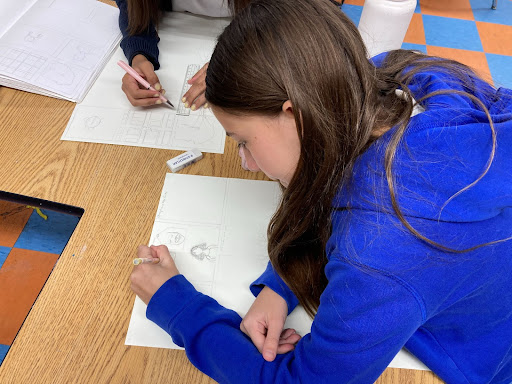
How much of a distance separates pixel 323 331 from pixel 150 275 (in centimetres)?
29

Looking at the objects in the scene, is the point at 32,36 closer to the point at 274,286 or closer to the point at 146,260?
the point at 146,260

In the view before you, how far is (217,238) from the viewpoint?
0.81m

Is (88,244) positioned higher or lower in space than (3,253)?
higher

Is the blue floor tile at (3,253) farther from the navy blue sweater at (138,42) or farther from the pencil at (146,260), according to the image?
the pencil at (146,260)

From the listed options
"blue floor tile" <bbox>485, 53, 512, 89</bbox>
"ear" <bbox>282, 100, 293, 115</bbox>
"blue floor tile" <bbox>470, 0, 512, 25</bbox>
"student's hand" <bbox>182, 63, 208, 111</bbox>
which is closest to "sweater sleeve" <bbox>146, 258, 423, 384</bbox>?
"ear" <bbox>282, 100, 293, 115</bbox>

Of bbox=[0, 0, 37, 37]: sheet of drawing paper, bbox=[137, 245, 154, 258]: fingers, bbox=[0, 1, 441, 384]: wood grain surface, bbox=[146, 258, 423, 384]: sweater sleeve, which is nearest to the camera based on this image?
bbox=[146, 258, 423, 384]: sweater sleeve

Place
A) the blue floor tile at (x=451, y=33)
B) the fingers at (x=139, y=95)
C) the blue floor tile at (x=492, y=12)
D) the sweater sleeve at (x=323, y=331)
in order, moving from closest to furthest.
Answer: the sweater sleeve at (x=323, y=331) → the fingers at (x=139, y=95) → the blue floor tile at (x=451, y=33) → the blue floor tile at (x=492, y=12)

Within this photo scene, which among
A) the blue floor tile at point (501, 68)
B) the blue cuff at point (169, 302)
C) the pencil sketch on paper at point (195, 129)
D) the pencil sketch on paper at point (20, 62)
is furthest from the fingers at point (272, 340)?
the blue floor tile at point (501, 68)

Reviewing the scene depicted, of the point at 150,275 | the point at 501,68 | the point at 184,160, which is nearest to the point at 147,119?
the point at 184,160

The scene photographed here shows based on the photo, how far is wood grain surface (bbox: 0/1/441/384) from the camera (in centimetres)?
65

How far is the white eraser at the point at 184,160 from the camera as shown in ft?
2.96

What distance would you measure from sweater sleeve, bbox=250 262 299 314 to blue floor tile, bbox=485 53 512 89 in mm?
1407

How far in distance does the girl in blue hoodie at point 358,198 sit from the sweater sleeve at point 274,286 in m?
0.04

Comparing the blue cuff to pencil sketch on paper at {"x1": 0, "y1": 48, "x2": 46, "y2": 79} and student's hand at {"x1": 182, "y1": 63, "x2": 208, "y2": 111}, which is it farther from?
pencil sketch on paper at {"x1": 0, "y1": 48, "x2": 46, "y2": 79}
